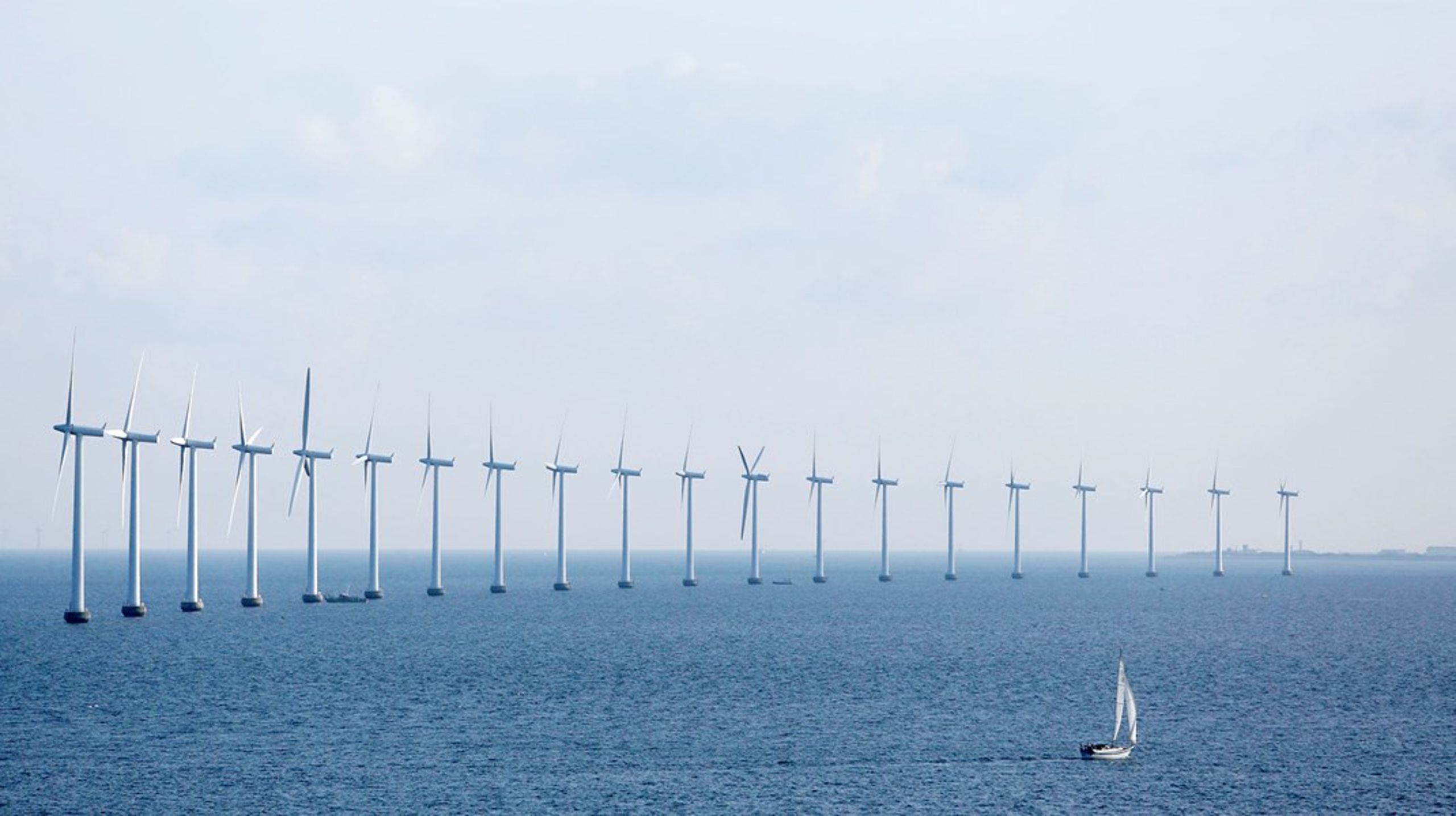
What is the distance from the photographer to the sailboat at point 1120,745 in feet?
275

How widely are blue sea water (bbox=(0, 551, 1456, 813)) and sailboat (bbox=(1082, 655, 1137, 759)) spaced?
0.92 meters

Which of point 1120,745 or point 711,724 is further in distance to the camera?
point 711,724

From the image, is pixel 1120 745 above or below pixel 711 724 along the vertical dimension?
above

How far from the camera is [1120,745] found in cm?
8675

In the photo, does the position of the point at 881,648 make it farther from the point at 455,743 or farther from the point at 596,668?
the point at 455,743

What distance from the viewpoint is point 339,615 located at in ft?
642

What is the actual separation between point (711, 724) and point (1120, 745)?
71.5 ft

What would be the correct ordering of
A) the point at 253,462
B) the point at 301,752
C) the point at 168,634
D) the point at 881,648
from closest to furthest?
the point at 301,752 → the point at 881,648 → the point at 168,634 → the point at 253,462

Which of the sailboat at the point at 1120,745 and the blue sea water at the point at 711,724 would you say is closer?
the blue sea water at the point at 711,724

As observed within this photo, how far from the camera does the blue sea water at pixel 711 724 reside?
73.2m

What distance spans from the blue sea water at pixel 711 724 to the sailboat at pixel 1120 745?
92 centimetres

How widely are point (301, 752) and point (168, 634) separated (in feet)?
276

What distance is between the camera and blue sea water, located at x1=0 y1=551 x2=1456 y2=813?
7325cm

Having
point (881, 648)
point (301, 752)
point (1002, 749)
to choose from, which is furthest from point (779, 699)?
point (881, 648)
